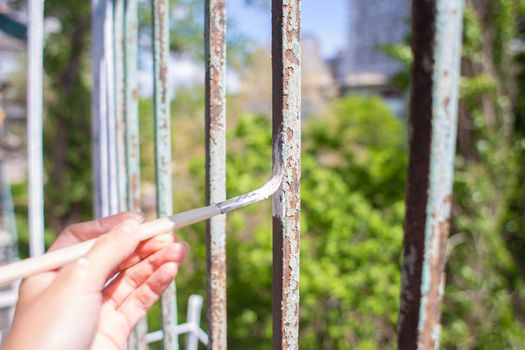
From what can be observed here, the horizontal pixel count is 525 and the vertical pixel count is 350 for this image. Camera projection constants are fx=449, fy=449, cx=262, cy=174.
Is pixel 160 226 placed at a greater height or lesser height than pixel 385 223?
greater

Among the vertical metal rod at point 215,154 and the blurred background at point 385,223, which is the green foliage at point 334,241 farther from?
the vertical metal rod at point 215,154

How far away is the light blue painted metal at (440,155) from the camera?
1.47 feet

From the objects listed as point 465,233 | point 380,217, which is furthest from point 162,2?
point 380,217

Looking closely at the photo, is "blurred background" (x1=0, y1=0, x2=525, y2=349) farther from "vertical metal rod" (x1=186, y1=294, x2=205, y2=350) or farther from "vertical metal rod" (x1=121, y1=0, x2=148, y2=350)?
"vertical metal rod" (x1=121, y1=0, x2=148, y2=350)

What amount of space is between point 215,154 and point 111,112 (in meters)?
0.47

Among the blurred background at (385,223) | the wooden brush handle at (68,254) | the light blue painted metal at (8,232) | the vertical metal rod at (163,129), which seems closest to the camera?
the wooden brush handle at (68,254)

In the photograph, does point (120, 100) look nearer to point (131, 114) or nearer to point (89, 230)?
point (131, 114)

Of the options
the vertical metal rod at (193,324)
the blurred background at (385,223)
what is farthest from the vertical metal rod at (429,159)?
the blurred background at (385,223)

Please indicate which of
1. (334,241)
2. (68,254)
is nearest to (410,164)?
(68,254)

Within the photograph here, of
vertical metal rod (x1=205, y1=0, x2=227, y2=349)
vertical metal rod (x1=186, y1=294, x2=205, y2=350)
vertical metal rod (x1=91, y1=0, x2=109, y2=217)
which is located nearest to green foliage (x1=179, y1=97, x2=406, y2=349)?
vertical metal rod (x1=186, y1=294, x2=205, y2=350)

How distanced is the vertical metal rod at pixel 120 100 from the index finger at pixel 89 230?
0.37 metres

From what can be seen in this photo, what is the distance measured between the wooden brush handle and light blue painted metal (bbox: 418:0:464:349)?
0.77 ft

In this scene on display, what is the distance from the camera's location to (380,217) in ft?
10.0

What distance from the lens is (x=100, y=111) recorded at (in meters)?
1.04
